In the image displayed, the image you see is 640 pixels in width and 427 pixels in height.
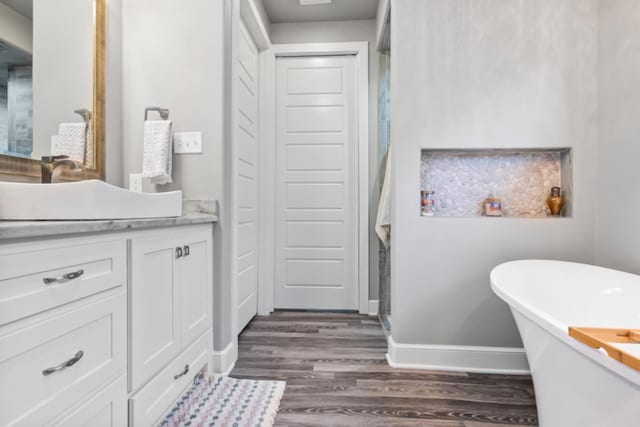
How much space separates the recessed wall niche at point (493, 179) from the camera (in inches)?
79.7

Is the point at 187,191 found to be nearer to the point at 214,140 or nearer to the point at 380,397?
the point at 214,140

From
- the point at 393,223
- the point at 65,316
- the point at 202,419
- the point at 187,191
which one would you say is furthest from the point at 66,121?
the point at 393,223

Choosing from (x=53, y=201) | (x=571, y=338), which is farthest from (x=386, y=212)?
(x=53, y=201)

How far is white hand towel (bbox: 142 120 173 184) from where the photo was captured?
5.60 feet

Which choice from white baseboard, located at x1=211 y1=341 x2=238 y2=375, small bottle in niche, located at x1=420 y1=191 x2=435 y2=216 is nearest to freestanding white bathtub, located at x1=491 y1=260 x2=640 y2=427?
small bottle in niche, located at x1=420 y1=191 x2=435 y2=216

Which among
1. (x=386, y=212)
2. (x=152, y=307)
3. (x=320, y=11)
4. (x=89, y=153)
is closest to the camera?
(x=152, y=307)

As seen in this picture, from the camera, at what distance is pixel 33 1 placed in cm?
133

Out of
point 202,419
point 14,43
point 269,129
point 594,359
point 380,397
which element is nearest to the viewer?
point 594,359

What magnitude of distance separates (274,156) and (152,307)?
1.94 metres

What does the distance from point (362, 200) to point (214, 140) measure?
4.95ft

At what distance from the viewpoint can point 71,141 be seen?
1.54 meters

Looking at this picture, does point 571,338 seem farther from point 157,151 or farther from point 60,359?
point 157,151

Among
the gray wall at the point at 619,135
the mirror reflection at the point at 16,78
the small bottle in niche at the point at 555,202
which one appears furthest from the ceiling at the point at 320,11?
the small bottle in niche at the point at 555,202

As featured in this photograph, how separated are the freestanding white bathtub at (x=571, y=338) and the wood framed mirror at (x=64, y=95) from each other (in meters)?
1.96
